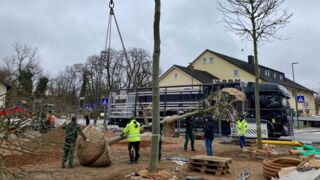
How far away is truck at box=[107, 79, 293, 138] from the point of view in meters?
13.4

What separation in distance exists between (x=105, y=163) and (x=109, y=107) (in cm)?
1258

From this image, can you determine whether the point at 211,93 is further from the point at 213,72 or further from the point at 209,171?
the point at 213,72

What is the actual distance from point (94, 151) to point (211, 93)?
29.3 feet

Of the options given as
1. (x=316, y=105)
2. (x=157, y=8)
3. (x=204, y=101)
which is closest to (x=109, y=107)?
(x=204, y=101)

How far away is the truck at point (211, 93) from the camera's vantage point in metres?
13.4

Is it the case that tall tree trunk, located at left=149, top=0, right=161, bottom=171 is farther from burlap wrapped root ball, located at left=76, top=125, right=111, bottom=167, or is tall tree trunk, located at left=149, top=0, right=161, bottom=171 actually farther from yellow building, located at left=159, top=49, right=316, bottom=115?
yellow building, located at left=159, top=49, right=316, bottom=115

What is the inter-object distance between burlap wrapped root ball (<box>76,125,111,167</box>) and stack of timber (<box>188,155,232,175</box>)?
2562mm

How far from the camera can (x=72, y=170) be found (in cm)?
673

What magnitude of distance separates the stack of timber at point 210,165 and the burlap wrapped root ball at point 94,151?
2562 millimetres

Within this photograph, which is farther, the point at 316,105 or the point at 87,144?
the point at 316,105

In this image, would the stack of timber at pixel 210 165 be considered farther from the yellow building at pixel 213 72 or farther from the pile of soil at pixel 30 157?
the yellow building at pixel 213 72

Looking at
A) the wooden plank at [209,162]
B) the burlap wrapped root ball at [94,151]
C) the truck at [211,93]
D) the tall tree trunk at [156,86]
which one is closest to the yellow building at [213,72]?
the truck at [211,93]

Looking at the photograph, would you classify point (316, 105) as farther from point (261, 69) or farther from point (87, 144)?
point (87, 144)

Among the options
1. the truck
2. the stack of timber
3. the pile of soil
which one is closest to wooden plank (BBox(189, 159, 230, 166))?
the stack of timber
